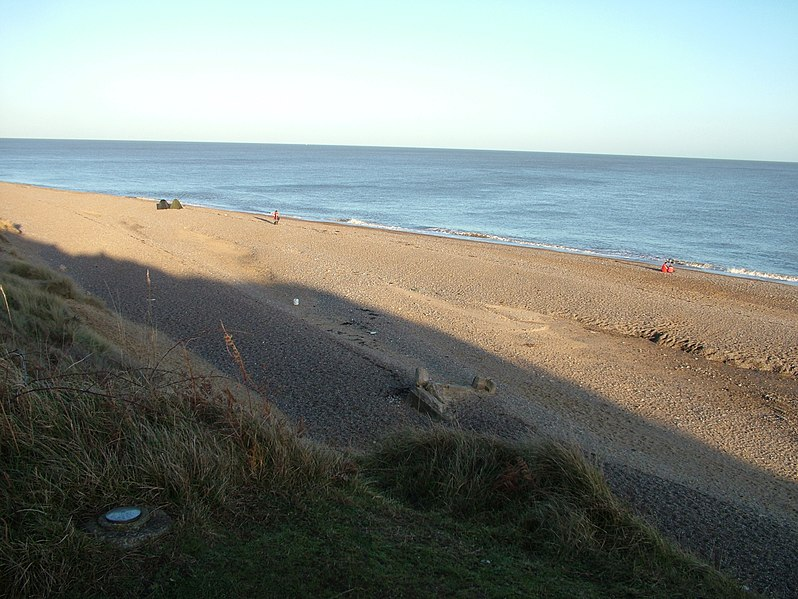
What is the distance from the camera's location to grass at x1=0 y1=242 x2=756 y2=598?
345 centimetres

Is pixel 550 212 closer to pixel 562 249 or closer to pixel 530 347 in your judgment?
pixel 562 249

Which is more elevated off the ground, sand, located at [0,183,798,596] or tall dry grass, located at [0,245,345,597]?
tall dry grass, located at [0,245,345,597]

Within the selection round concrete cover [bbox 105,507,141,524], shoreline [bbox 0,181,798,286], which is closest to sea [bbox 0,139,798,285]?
shoreline [bbox 0,181,798,286]

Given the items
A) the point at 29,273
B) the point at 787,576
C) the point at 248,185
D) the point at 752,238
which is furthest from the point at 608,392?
the point at 248,185

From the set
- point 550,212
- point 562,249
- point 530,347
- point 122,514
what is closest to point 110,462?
point 122,514

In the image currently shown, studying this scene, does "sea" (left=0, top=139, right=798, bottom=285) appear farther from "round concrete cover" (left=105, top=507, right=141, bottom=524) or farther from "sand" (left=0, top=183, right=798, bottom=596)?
"round concrete cover" (left=105, top=507, right=141, bottom=524)

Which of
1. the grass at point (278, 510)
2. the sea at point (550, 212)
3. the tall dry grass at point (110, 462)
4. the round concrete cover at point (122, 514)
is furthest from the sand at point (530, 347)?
the sea at point (550, 212)

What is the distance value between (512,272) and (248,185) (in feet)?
169

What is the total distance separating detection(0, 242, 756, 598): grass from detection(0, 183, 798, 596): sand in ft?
3.81

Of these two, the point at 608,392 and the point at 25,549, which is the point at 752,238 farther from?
the point at 25,549

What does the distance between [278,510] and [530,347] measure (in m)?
9.36

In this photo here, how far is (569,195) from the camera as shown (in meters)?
64.7

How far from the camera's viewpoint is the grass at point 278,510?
3447 mm

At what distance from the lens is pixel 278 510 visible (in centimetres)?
419
